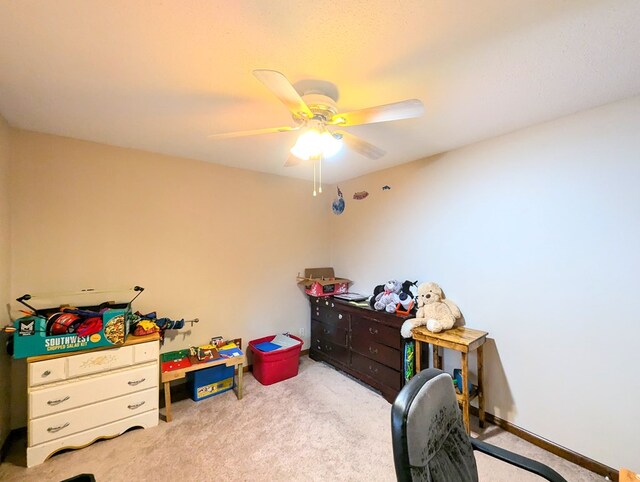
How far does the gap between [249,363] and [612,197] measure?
3531 mm

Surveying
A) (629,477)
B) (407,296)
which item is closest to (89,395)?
(407,296)

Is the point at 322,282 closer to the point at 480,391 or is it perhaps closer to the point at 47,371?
the point at 480,391

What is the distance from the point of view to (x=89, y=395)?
79.7 inches

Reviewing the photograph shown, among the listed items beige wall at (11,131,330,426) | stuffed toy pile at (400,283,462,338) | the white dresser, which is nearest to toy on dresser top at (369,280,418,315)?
stuffed toy pile at (400,283,462,338)

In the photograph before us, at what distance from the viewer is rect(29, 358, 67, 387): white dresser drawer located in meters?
1.87

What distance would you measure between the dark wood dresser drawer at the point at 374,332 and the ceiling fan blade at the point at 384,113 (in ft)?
6.13

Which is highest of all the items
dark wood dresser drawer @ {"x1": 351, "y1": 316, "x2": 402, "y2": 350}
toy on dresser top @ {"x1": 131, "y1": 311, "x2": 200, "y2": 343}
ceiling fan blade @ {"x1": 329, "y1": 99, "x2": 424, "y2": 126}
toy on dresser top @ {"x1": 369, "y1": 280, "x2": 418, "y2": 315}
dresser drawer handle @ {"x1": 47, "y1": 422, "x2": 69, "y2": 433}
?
ceiling fan blade @ {"x1": 329, "y1": 99, "x2": 424, "y2": 126}

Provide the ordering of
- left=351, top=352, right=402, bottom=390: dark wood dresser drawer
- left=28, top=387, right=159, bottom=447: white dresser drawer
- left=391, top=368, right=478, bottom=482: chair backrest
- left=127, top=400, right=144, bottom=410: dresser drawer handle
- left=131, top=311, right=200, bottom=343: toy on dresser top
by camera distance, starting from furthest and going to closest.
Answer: left=351, top=352, right=402, bottom=390: dark wood dresser drawer < left=131, top=311, right=200, bottom=343: toy on dresser top < left=127, top=400, right=144, bottom=410: dresser drawer handle < left=28, top=387, right=159, bottom=447: white dresser drawer < left=391, top=368, right=478, bottom=482: chair backrest

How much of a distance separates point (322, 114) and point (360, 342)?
2.29 m

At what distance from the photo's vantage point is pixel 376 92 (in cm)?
165

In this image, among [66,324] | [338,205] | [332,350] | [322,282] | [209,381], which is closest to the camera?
[66,324]

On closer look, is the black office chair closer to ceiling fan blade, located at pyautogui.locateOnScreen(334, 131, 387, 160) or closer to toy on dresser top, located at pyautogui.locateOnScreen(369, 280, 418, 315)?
ceiling fan blade, located at pyautogui.locateOnScreen(334, 131, 387, 160)

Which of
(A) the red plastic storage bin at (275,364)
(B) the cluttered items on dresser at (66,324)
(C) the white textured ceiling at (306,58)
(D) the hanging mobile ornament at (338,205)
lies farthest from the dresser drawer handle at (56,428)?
(D) the hanging mobile ornament at (338,205)

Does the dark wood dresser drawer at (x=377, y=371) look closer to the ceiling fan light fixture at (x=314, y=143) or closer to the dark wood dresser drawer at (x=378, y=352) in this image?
the dark wood dresser drawer at (x=378, y=352)
